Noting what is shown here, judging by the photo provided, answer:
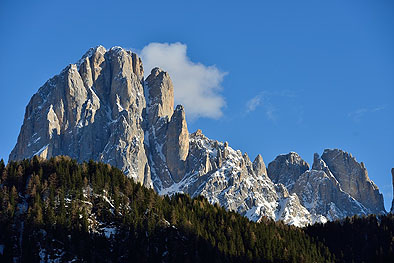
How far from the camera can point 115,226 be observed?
500 ft

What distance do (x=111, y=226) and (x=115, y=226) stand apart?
0.91m

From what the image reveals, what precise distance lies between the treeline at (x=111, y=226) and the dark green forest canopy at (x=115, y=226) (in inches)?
8.8

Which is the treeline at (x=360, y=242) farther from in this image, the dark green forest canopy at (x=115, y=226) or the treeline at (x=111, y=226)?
the treeline at (x=111, y=226)

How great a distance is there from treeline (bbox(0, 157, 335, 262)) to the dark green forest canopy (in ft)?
0.73

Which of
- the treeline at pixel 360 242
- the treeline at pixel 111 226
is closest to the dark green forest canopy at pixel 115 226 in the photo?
the treeline at pixel 111 226

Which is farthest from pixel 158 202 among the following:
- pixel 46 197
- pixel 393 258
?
Result: pixel 393 258

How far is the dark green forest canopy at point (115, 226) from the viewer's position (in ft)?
465

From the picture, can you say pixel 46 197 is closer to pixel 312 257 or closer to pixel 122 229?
pixel 122 229

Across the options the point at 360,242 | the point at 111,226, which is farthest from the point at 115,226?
the point at 360,242

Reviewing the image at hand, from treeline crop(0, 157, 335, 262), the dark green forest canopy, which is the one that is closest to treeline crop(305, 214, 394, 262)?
the dark green forest canopy

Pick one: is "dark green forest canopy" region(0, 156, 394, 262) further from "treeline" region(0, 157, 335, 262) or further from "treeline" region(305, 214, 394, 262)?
"treeline" region(305, 214, 394, 262)

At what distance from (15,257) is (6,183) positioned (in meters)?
30.5

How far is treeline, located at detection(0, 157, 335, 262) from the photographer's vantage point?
14125cm

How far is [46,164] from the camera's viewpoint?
569ft
